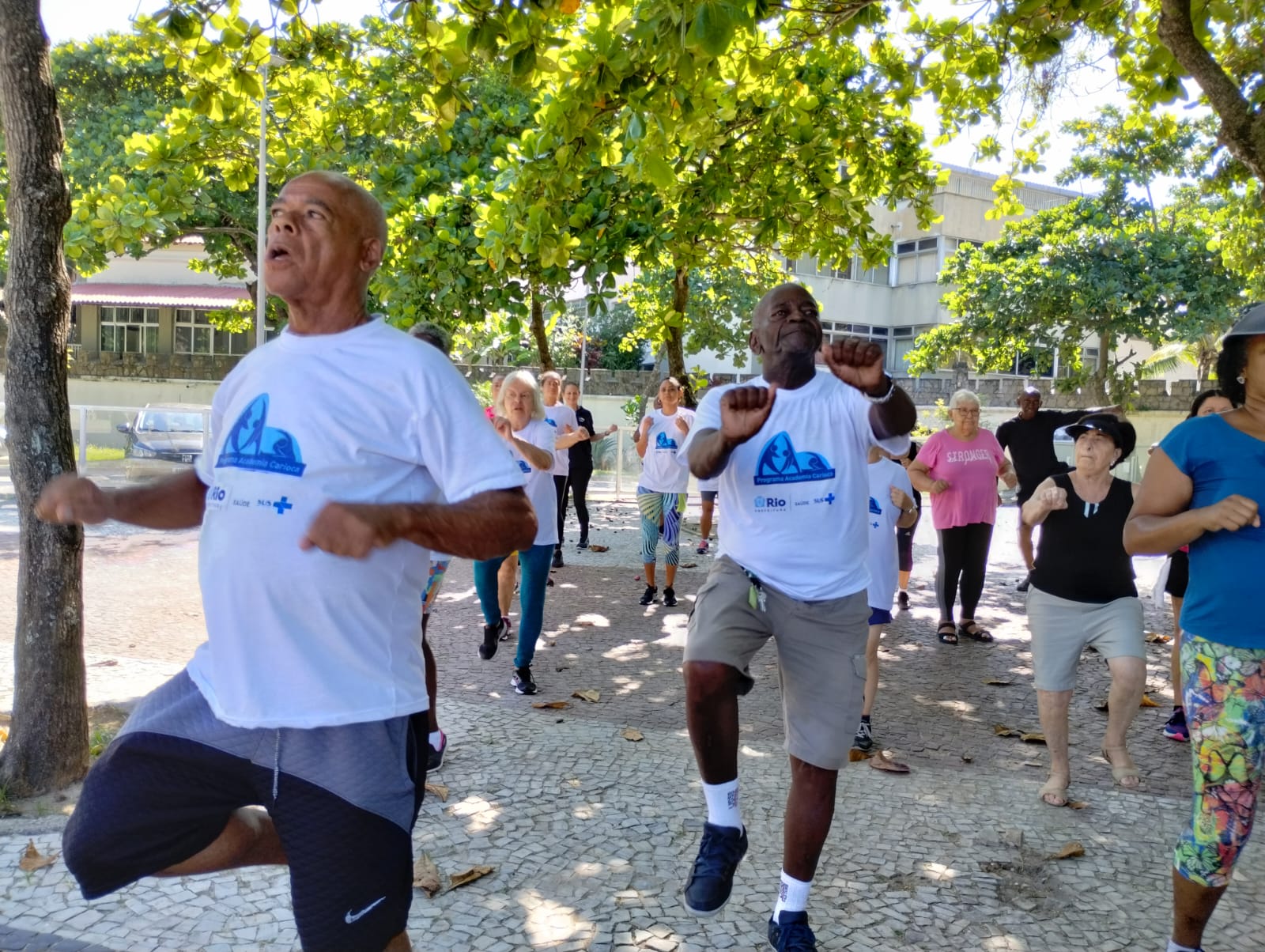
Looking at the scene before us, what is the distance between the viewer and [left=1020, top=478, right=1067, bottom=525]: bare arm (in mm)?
5133

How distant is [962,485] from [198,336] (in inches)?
1326

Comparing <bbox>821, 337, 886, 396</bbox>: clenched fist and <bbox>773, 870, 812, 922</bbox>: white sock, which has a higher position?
<bbox>821, 337, 886, 396</bbox>: clenched fist

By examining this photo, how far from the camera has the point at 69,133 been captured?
25078mm

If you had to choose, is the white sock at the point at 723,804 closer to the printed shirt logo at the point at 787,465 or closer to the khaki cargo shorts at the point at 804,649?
the khaki cargo shorts at the point at 804,649

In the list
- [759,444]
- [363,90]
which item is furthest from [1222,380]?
[363,90]

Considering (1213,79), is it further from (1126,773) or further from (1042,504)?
(1126,773)

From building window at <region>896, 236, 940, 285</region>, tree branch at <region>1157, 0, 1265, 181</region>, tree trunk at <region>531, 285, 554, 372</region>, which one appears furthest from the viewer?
building window at <region>896, 236, 940, 285</region>

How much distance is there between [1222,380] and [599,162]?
206 inches

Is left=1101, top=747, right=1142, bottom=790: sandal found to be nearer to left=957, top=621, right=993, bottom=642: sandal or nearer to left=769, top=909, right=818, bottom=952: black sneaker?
left=769, top=909, right=818, bottom=952: black sneaker

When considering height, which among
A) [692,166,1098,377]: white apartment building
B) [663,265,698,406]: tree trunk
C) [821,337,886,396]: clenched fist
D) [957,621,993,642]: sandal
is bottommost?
[957,621,993,642]: sandal

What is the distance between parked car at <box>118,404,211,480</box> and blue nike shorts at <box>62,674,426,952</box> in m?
15.7

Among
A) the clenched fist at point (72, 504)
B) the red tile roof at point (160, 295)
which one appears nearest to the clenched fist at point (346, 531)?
the clenched fist at point (72, 504)

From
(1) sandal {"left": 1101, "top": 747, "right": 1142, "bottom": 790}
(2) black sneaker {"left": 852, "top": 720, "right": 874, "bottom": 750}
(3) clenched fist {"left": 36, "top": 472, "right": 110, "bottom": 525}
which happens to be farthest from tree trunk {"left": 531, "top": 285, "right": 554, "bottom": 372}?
(3) clenched fist {"left": 36, "top": 472, "right": 110, "bottom": 525}

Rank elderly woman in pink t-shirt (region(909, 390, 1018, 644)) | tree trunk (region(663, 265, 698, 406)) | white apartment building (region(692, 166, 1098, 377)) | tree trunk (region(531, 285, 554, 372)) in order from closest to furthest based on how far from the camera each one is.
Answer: elderly woman in pink t-shirt (region(909, 390, 1018, 644))
tree trunk (region(663, 265, 698, 406))
tree trunk (region(531, 285, 554, 372))
white apartment building (region(692, 166, 1098, 377))
